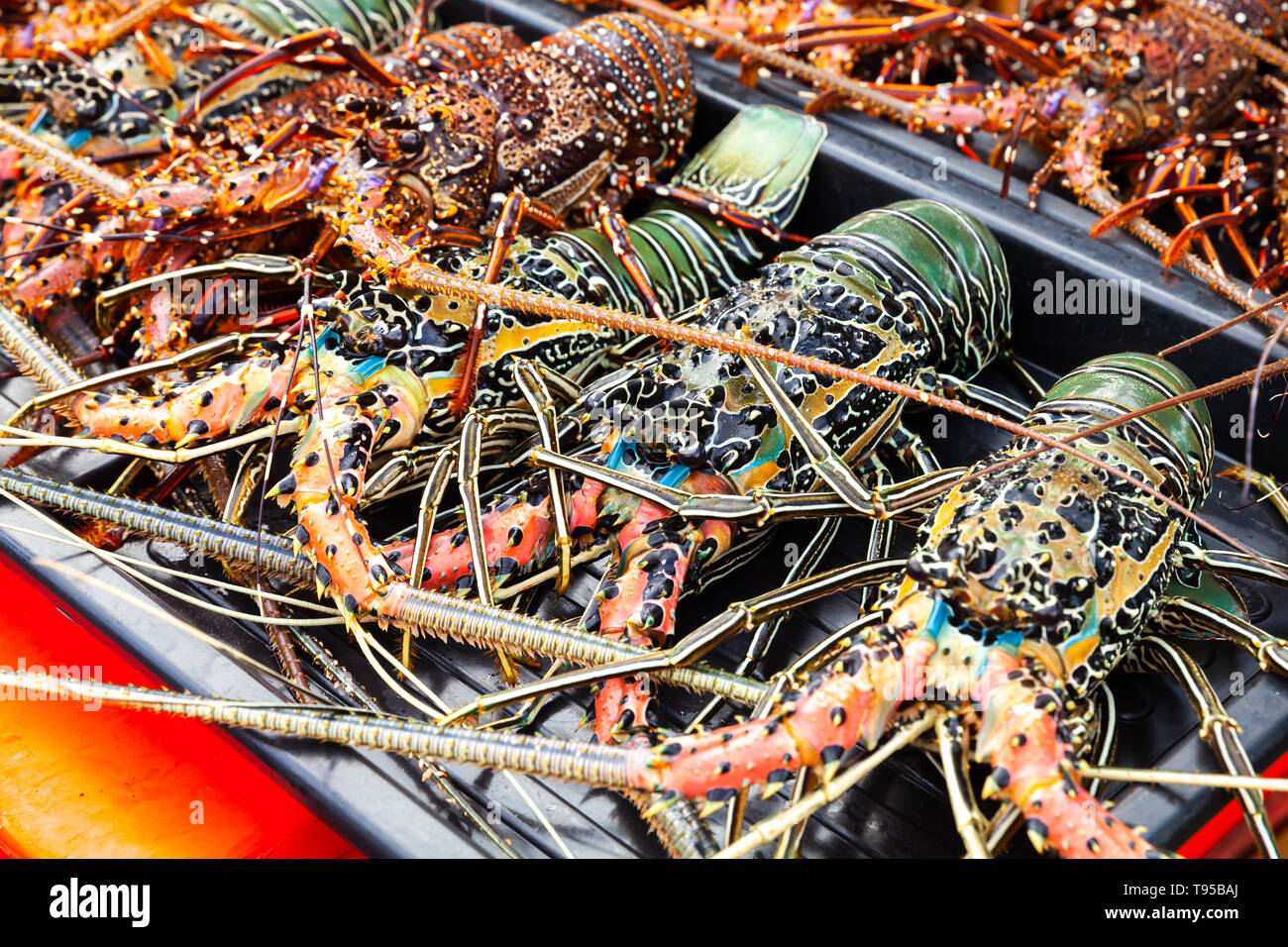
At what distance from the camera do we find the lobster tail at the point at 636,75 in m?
3.51

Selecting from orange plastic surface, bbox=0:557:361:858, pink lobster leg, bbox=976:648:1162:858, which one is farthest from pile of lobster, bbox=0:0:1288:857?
orange plastic surface, bbox=0:557:361:858

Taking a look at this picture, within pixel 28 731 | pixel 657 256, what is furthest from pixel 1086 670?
pixel 28 731

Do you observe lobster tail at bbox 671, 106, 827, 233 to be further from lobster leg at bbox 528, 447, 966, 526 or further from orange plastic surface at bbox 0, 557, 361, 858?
orange plastic surface at bbox 0, 557, 361, 858

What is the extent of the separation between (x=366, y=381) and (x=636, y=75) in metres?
1.63

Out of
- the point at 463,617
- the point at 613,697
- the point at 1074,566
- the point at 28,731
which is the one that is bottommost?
the point at 28,731

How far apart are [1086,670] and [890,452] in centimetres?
98

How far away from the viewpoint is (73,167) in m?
2.90

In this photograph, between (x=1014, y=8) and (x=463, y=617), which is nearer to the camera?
(x=463, y=617)

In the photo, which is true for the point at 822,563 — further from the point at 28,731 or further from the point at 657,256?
the point at 28,731

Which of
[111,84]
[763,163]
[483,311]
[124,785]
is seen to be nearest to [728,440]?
[483,311]

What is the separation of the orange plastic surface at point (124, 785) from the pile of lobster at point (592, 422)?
324 mm

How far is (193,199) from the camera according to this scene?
2910mm

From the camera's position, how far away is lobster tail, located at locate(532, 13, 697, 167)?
3508mm

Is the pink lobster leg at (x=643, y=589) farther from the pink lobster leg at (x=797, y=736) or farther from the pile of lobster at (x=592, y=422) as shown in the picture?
the pink lobster leg at (x=797, y=736)
